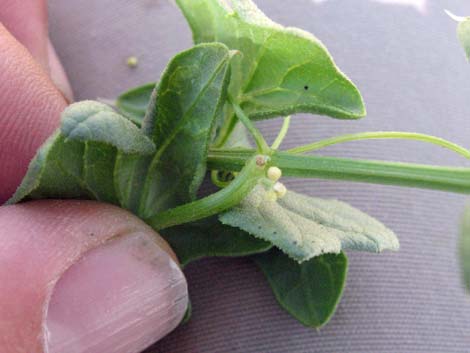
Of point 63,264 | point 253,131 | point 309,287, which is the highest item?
point 253,131

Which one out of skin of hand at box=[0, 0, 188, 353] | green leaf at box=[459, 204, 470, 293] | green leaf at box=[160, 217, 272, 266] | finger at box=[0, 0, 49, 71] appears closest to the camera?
green leaf at box=[459, 204, 470, 293]

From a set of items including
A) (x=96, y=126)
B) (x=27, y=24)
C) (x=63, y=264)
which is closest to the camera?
(x=96, y=126)

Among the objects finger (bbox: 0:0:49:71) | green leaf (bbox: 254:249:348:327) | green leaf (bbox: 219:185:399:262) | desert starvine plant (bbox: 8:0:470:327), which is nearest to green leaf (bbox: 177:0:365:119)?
desert starvine plant (bbox: 8:0:470:327)

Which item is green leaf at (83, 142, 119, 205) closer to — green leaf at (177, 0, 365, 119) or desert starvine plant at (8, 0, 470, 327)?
desert starvine plant at (8, 0, 470, 327)

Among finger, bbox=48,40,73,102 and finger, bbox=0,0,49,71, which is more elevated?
finger, bbox=0,0,49,71

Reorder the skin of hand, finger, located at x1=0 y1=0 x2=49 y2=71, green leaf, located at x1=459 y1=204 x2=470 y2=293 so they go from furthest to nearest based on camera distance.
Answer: finger, located at x1=0 y1=0 x2=49 y2=71 → the skin of hand → green leaf, located at x1=459 y1=204 x2=470 y2=293

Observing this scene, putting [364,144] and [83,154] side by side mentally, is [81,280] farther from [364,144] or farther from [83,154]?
[364,144]

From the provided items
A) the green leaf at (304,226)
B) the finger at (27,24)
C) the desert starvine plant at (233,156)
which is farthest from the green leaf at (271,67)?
the finger at (27,24)

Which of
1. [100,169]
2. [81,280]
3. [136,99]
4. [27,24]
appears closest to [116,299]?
[81,280]
